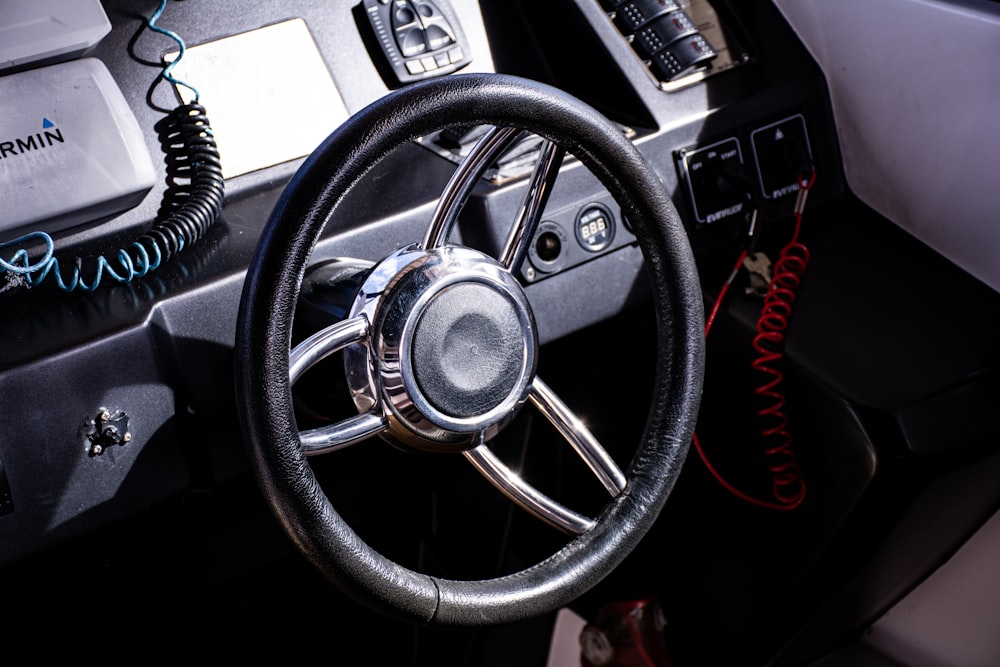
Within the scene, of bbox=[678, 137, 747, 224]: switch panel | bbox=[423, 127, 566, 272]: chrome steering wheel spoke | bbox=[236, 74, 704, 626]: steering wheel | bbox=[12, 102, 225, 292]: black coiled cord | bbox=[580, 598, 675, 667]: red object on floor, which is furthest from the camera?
bbox=[580, 598, 675, 667]: red object on floor

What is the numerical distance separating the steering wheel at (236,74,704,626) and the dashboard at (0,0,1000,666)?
0.14 metres

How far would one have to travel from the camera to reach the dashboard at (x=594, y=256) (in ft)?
3.22

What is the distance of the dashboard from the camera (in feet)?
3.22

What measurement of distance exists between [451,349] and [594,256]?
43 centimetres

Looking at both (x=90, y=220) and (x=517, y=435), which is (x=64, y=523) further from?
(x=517, y=435)

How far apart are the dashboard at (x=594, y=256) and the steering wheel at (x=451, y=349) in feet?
0.46

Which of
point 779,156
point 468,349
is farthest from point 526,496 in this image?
point 779,156

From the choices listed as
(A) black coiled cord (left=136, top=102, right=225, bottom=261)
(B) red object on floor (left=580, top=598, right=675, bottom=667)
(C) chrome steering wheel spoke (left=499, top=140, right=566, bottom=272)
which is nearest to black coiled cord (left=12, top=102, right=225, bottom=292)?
(A) black coiled cord (left=136, top=102, right=225, bottom=261)

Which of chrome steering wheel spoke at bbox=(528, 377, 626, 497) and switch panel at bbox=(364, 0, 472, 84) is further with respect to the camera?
switch panel at bbox=(364, 0, 472, 84)

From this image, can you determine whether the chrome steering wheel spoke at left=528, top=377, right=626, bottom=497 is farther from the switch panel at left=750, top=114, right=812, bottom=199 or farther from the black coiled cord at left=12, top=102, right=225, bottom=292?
the switch panel at left=750, top=114, right=812, bottom=199

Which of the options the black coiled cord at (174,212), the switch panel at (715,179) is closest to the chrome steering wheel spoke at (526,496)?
the black coiled cord at (174,212)

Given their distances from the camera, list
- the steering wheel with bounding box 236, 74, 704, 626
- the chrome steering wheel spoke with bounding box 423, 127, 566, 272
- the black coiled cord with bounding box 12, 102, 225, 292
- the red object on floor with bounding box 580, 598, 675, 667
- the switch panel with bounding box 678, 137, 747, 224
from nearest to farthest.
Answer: the steering wheel with bounding box 236, 74, 704, 626 → the chrome steering wheel spoke with bounding box 423, 127, 566, 272 → the black coiled cord with bounding box 12, 102, 225, 292 → the switch panel with bounding box 678, 137, 747, 224 → the red object on floor with bounding box 580, 598, 675, 667

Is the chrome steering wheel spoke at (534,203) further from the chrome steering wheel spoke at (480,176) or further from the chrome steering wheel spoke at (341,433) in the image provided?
the chrome steering wheel spoke at (341,433)

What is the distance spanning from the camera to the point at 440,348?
783 millimetres
